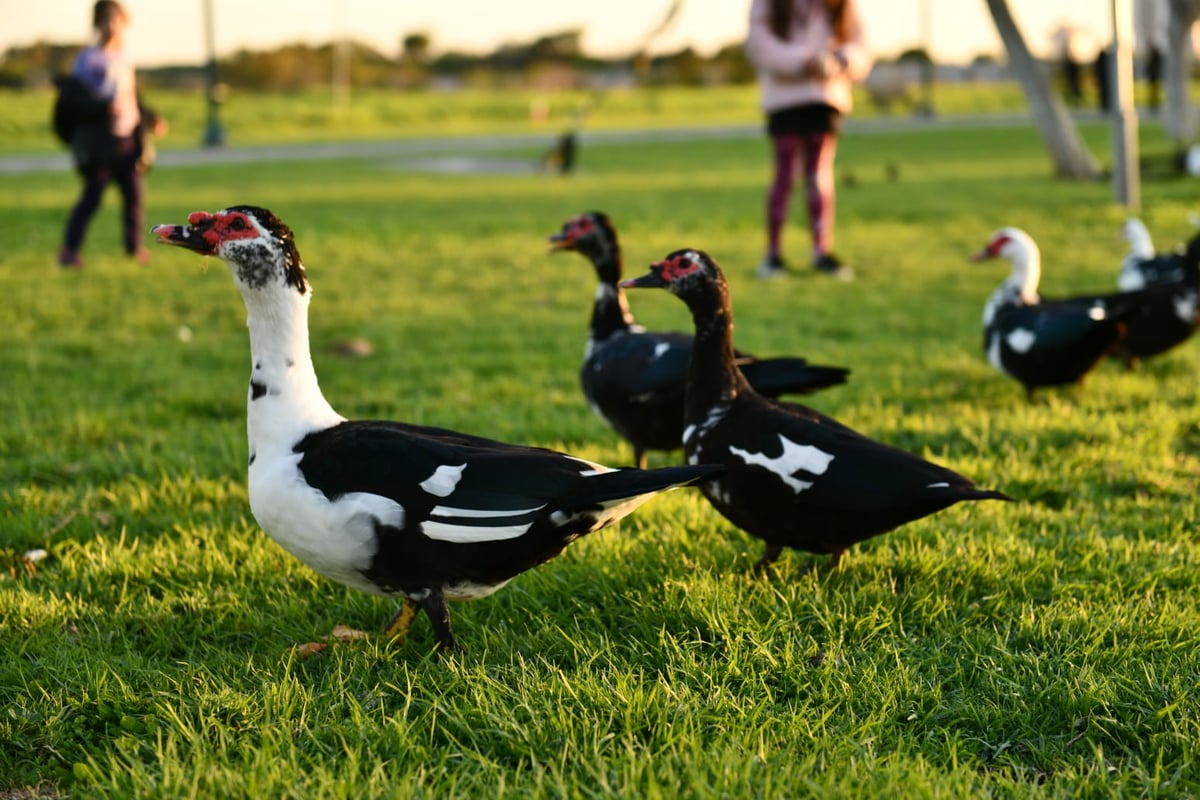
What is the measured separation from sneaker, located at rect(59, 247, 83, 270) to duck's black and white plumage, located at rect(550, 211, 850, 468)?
259 inches

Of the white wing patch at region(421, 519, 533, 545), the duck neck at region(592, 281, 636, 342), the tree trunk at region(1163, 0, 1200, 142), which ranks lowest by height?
the white wing patch at region(421, 519, 533, 545)

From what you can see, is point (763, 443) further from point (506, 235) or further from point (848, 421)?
point (506, 235)

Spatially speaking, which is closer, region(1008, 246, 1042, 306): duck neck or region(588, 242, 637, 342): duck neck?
region(588, 242, 637, 342): duck neck

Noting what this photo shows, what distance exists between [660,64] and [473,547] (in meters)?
64.3

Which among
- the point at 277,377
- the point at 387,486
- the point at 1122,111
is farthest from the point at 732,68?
the point at 387,486

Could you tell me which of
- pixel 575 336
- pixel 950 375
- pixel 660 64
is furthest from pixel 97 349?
pixel 660 64

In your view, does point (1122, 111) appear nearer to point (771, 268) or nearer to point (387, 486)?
point (771, 268)

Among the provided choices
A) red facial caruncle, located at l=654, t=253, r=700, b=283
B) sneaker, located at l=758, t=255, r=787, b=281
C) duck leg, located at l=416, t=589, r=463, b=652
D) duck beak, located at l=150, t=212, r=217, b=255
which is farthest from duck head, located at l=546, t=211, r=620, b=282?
sneaker, located at l=758, t=255, r=787, b=281

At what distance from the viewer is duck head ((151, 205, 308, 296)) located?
2.91m

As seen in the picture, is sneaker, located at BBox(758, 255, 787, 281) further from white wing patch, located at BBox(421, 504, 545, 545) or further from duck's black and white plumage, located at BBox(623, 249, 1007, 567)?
white wing patch, located at BBox(421, 504, 545, 545)

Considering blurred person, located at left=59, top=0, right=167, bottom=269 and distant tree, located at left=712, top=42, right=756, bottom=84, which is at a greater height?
distant tree, located at left=712, top=42, right=756, bottom=84

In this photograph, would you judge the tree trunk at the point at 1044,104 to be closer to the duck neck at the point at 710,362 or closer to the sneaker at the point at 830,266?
the sneaker at the point at 830,266

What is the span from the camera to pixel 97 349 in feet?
22.5

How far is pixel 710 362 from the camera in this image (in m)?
3.71
